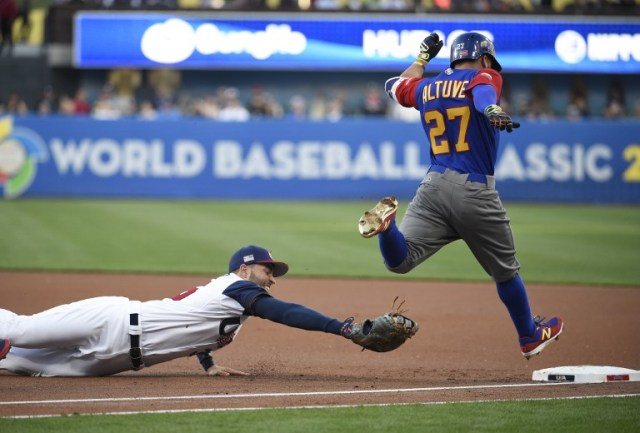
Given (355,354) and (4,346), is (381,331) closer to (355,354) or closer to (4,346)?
(355,354)

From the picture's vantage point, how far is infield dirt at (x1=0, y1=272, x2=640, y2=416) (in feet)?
21.3

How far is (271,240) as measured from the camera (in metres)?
16.2

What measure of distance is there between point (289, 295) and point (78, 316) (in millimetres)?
5265

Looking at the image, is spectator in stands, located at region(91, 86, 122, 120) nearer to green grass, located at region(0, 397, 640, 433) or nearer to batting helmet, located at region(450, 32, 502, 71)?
batting helmet, located at region(450, 32, 502, 71)

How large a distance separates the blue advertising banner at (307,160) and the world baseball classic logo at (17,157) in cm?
32

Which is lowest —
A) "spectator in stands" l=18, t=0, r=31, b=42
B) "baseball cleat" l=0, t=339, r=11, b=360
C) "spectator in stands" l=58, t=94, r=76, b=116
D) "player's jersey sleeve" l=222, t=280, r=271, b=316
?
"baseball cleat" l=0, t=339, r=11, b=360

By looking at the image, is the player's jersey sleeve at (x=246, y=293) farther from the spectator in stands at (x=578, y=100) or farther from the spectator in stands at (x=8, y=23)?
the spectator in stands at (x=8, y=23)

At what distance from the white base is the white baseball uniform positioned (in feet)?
6.50

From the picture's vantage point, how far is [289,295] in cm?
1193

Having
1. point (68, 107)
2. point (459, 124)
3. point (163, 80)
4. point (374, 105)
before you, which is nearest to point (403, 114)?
point (374, 105)

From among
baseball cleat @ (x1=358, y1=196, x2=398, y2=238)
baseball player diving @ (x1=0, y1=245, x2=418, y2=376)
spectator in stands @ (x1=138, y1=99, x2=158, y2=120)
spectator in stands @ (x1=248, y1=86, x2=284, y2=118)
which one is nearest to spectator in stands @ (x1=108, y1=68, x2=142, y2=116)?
spectator in stands @ (x1=138, y1=99, x2=158, y2=120)

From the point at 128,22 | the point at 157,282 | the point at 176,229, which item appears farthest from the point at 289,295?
the point at 128,22

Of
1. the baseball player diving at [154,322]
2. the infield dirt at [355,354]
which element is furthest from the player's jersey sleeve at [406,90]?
the infield dirt at [355,354]

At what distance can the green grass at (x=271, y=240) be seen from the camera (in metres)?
14.0
